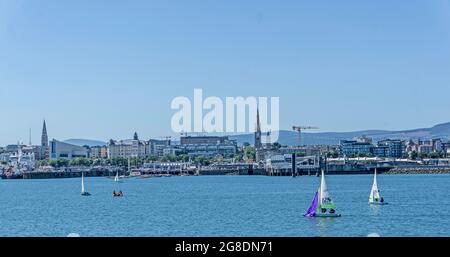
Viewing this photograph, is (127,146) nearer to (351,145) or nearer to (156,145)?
(156,145)

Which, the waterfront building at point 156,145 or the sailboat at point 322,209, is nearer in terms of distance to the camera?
the waterfront building at point 156,145

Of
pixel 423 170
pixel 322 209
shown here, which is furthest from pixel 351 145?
pixel 423 170

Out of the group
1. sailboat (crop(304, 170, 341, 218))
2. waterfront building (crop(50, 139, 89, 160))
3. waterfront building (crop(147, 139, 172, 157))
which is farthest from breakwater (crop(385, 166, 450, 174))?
waterfront building (crop(50, 139, 89, 160))

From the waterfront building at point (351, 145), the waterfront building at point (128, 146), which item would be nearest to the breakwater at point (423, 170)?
the waterfront building at point (351, 145)

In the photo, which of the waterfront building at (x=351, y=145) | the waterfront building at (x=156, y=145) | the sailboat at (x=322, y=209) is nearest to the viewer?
the waterfront building at (x=156, y=145)

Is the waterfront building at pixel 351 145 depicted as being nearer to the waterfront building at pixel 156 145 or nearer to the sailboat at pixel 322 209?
the waterfront building at pixel 156 145

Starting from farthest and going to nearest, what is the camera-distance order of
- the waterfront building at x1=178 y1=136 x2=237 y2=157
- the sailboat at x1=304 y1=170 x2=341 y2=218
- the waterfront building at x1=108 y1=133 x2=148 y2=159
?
the sailboat at x1=304 y1=170 x2=341 y2=218 < the waterfront building at x1=108 y1=133 x2=148 y2=159 < the waterfront building at x1=178 y1=136 x2=237 y2=157

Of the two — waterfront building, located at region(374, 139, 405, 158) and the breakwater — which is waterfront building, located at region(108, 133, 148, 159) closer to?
waterfront building, located at region(374, 139, 405, 158)

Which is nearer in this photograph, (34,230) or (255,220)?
(34,230)
